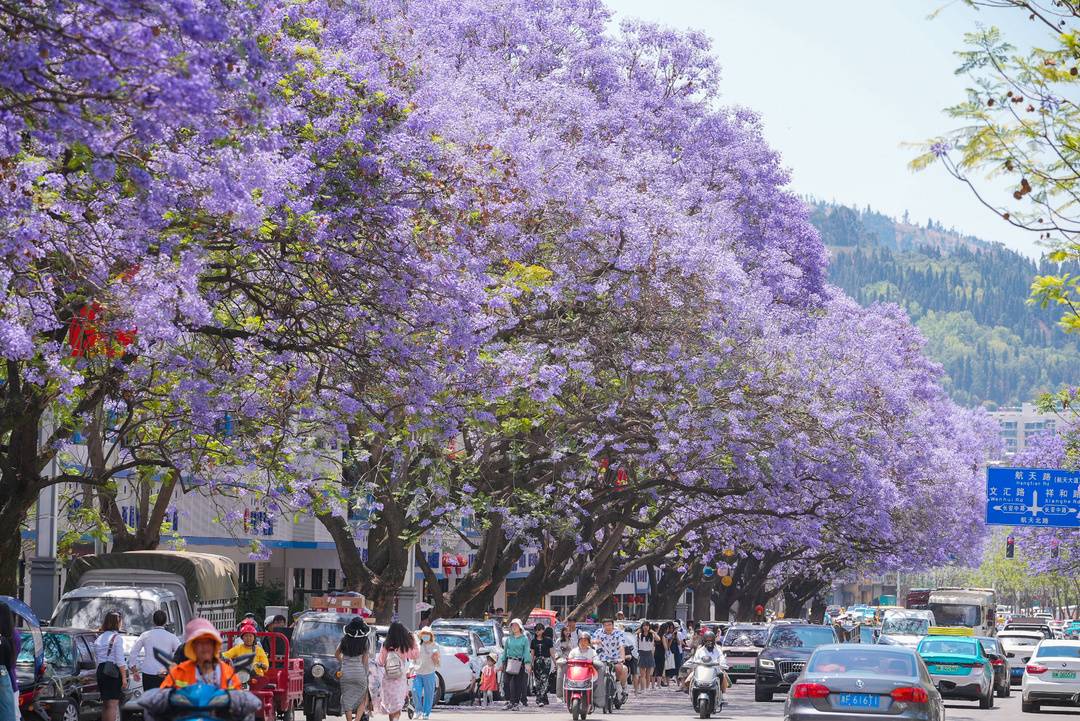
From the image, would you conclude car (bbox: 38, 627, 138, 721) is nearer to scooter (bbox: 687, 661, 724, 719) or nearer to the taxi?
scooter (bbox: 687, 661, 724, 719)

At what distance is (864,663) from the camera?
19.9 meters

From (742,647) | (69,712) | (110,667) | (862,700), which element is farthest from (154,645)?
(742,647)

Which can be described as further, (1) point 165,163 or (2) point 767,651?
(2) point 767,651

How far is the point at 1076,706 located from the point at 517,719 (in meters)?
13.4

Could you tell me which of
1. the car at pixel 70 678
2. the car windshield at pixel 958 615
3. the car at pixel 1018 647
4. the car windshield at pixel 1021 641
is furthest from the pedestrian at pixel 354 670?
the car windshield at pixel 958 615

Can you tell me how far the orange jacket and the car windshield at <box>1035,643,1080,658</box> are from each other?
27.3 meters

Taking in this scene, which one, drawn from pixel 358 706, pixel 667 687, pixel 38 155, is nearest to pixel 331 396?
pixel 358 706

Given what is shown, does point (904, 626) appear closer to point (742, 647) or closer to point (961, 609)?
point (742, 647)

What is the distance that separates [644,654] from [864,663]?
69.6 feet

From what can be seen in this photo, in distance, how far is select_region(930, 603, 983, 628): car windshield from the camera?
52812 mm

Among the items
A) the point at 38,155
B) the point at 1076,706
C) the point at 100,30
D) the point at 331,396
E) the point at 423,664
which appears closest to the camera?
the point at 100,30

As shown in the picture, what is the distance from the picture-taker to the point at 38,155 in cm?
→ 1550

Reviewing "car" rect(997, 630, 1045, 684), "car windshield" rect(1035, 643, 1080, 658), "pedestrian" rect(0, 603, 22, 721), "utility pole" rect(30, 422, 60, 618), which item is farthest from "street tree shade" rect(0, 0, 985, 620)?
"car windshield" rect(1035, 643, 1080, 658)

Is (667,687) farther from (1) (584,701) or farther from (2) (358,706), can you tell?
(2) (358,706)
